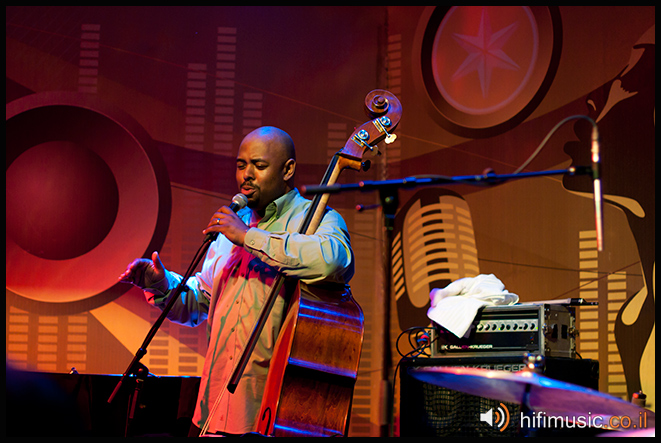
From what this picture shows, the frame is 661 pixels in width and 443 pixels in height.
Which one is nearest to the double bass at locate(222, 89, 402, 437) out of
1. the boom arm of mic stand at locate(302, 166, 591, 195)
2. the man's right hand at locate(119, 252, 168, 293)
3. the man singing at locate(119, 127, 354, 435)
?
the man singing at locate(119, 127, 354, 435)

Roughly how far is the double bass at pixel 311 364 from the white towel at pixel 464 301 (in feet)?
2.51

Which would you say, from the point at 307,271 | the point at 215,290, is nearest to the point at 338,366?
the point at 307,271

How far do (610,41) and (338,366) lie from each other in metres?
2.92

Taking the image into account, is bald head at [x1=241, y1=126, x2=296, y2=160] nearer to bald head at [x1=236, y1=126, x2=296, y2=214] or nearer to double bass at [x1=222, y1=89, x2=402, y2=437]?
bald head at [x1=236, y1=126, x2=296, y2=214]

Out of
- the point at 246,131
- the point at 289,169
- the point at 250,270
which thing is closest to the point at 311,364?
the point at 250,270

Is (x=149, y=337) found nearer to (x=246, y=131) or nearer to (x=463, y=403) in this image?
(x=463, y=403)

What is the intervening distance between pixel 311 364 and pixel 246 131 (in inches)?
97.4

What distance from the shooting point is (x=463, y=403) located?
9.48 ft

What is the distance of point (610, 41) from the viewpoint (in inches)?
153

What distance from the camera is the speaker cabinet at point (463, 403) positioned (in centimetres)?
277

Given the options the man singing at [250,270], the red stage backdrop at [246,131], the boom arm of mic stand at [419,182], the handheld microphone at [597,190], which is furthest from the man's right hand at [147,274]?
the handheld microphone at [597,190]

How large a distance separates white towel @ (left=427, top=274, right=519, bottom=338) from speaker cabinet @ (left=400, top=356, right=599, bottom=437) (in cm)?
19

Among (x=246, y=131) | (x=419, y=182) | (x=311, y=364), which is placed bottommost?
(x=311, y=364)

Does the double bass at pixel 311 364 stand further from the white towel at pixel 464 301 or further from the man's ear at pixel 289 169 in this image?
the white towel at pixel 464 301
